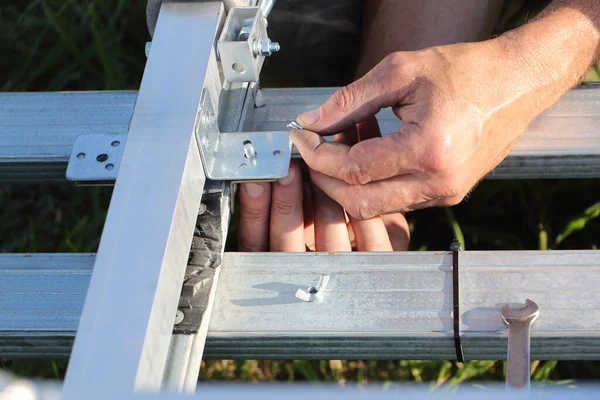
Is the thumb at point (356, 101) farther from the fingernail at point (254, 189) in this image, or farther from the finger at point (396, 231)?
the finger at point (396, 231)

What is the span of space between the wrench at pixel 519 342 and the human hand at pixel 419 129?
0.80 ft

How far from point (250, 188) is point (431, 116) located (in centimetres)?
31

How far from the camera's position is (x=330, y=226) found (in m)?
1.26

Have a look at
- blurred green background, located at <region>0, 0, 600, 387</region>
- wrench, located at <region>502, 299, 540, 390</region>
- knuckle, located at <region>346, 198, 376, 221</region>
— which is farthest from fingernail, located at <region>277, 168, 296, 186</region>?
blurred green background, located at <region>0, 0, 600, 387</region>

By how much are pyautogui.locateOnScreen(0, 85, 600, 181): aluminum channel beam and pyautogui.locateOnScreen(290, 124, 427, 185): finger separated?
0.52 feet

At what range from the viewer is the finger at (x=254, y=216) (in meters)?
1.21

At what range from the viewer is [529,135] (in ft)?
4.09

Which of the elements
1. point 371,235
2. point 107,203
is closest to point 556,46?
point 371,235

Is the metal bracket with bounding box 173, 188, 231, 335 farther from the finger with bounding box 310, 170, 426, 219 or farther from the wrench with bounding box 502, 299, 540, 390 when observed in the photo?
the wrench with bounding box 502, 299, 540, 390

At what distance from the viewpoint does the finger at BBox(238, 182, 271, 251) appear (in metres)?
1.21

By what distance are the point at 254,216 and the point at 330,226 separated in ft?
0.42

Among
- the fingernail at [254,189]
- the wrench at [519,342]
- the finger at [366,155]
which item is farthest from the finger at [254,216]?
the wrench at [519,342]

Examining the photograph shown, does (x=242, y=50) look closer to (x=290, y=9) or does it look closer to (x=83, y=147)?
(x=83, y=147)

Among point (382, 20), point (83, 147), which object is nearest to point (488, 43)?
point (382, 20)
